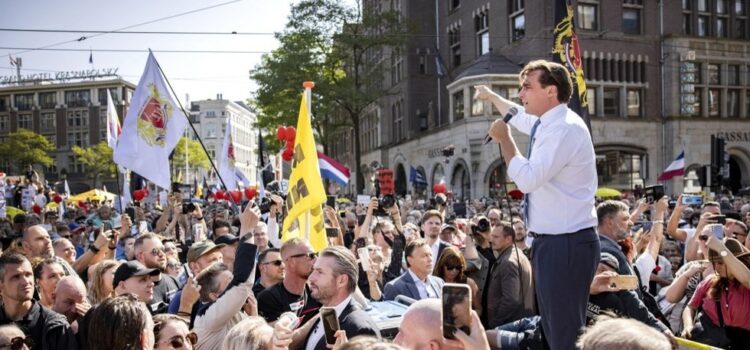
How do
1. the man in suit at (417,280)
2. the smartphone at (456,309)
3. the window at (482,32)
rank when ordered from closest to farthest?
the smartphone at (456,309) → the man in suit at (417,280) → the window at (482,32)

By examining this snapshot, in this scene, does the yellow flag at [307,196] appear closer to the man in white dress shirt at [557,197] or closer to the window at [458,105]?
the man in white dress shirt at [557,197]

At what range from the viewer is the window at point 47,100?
9844 centimetres

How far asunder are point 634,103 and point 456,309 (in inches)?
1404

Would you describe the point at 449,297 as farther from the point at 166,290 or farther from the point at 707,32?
the point at 707,32

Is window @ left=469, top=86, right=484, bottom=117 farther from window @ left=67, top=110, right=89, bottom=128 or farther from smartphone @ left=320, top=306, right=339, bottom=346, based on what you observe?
window @ left=67, top=110, right=89, bottom=128

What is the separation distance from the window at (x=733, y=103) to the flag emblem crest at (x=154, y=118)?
3470 cm

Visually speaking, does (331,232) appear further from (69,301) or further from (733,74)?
(733,74)

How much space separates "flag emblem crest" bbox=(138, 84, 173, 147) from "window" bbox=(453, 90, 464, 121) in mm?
26885

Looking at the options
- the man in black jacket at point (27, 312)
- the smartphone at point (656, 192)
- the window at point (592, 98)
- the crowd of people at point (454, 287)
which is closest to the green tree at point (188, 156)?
the window at point (592, 98)

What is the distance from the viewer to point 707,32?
1415 inches

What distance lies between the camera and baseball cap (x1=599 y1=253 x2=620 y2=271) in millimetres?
4602

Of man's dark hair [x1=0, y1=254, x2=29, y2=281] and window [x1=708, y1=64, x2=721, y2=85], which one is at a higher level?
window [x1=708, y1=64, x2=721, y2=85]

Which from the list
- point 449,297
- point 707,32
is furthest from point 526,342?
point 707,32

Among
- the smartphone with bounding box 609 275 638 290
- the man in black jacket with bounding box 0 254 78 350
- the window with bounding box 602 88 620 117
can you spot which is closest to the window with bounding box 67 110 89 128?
the window with bounding box 602 88 620 117
